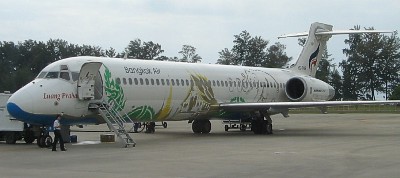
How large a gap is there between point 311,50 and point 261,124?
842 cm

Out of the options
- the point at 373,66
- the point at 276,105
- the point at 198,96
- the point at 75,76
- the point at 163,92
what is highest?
the point at 373,66

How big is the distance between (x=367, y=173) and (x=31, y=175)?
704cm

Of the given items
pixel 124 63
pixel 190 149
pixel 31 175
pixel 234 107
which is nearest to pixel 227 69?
pixel 234 107

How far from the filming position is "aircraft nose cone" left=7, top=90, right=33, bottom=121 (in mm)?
19938

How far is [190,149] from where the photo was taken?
19688 mm

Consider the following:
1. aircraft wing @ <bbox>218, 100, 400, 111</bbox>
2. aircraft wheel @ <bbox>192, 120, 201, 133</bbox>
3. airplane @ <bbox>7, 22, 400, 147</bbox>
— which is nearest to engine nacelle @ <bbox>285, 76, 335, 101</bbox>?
airplane @ <bbox>7, 22, 400, 147</bbox>

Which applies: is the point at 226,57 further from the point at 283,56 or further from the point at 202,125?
the point at 202,125

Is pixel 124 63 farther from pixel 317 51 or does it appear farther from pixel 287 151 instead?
pixel 317 51

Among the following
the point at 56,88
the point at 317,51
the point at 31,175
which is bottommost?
the point at 31,175

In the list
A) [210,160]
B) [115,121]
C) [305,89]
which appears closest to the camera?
[210,160]

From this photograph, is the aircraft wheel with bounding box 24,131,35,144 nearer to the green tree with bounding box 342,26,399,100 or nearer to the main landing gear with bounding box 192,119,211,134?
the main landing gear with bounding box 192,119,211,134

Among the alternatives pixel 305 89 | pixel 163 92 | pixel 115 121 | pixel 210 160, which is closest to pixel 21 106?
pixel 115 121

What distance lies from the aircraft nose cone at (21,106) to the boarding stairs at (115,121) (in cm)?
262

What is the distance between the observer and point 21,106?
19.9 m
